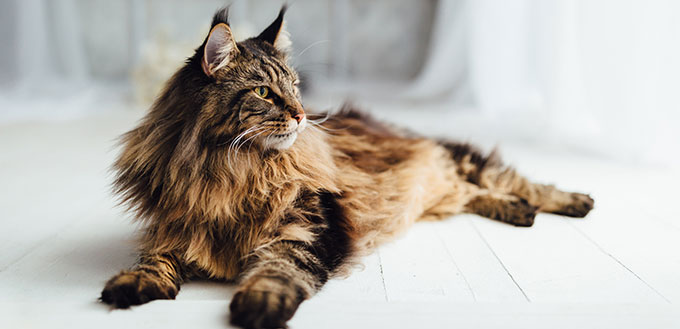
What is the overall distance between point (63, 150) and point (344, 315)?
2.35 meters

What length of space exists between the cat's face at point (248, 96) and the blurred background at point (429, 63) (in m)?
0.28

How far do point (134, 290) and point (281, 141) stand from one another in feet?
1.48

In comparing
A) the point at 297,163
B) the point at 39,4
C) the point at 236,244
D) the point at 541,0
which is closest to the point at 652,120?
the point at 541,0

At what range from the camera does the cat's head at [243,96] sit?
139 centimetres

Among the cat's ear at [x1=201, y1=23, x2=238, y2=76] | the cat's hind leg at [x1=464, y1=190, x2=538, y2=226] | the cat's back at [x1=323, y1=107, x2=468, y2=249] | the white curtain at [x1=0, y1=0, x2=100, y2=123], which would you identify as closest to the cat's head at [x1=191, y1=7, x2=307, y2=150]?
the cat's ear at [x1=201, y1=23, x2=238, y2=76]

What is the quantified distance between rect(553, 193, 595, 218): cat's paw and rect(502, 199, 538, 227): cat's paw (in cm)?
10

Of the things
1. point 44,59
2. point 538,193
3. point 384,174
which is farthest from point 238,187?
point 44,59

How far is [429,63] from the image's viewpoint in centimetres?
535

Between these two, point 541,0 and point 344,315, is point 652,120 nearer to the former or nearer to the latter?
point 541,0

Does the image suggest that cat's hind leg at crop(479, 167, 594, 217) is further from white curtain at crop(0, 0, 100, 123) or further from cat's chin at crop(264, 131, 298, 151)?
white curtain at crop(0, 0, 100, 123)

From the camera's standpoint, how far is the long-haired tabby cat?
1379 mm

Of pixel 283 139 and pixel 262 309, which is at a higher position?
pixel 283 139

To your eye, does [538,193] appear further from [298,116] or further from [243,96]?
[243,96]

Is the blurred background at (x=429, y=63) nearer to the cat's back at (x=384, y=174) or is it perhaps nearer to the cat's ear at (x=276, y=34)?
the cat's ear at (x=276, y=34)
